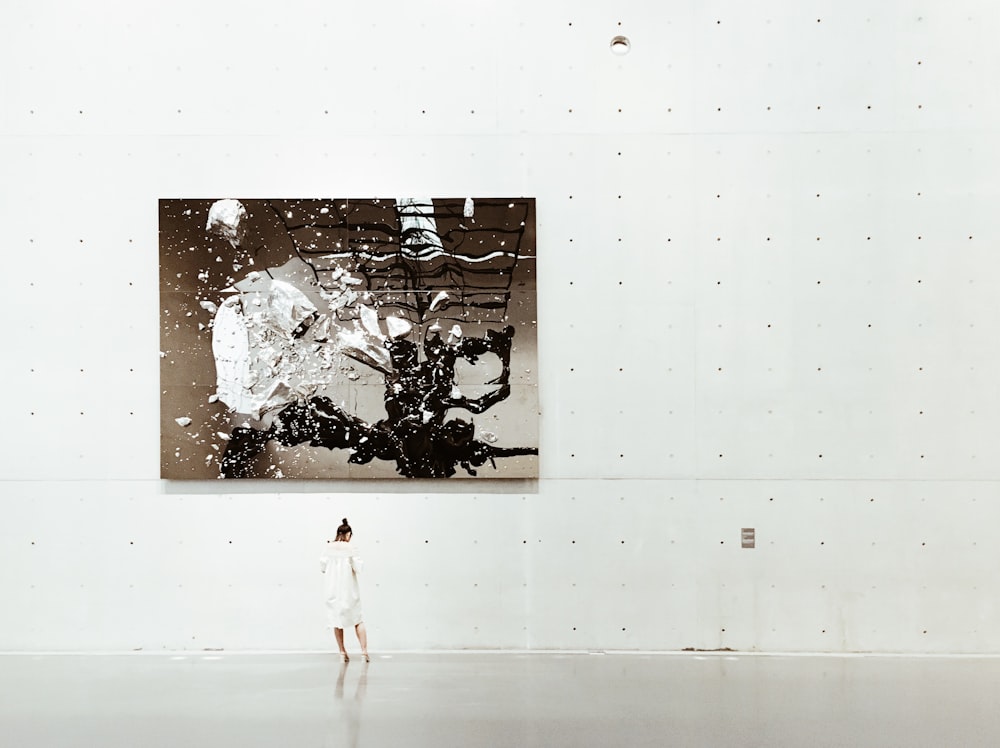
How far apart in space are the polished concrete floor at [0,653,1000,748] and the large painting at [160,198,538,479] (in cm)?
163

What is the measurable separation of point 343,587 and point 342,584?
0.08ft

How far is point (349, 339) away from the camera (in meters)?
7.08

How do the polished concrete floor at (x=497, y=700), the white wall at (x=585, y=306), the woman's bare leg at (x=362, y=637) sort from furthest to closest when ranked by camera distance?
the white wall at (x=585, y=306), the woman's bare leg at (x=362, y=637), the polished concrete floor at (x=497, y=700)

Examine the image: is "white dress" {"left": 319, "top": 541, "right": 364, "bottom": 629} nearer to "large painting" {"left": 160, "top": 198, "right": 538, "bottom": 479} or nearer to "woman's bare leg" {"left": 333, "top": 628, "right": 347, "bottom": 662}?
"woman's bare leg" {"left": 333, "top": 628, "right": 347, "bottom": 662}

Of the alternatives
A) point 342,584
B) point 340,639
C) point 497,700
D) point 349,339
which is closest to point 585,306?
point 349,339

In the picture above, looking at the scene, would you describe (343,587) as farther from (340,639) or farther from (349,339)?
(349,339)

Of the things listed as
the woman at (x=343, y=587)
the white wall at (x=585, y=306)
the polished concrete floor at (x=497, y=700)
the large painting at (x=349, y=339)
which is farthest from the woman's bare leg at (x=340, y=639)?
the large painting at (x=349, y=339)

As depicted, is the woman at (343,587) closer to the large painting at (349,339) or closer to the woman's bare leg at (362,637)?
the woman's bare leg at (362,637)

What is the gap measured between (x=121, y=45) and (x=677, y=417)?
230 inches

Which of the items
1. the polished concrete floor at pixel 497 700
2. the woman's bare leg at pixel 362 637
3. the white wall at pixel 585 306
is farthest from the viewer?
the white wall at pixel 585 306

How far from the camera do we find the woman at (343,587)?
668 centimetres

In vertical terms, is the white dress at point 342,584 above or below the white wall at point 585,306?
below

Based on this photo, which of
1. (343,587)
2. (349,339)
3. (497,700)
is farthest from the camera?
(349,339)

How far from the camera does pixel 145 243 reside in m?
7.20
